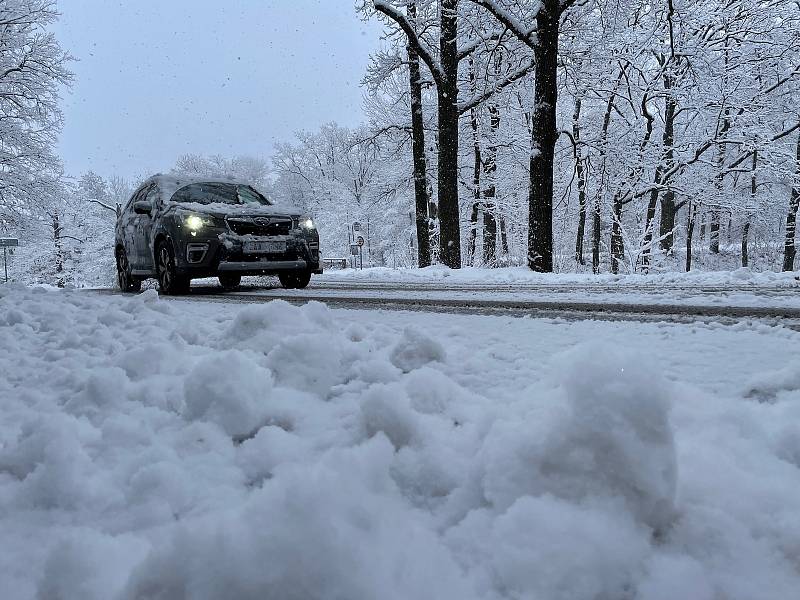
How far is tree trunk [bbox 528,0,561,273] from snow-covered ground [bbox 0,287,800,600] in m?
7.55

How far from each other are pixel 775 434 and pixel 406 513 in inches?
31.7

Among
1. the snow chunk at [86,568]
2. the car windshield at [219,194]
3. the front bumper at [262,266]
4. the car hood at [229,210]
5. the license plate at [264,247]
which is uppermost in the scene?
the car windshield at [219,194]

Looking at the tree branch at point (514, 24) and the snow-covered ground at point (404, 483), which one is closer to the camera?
the snow-covered ground at point (404, 483)

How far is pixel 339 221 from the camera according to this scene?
39.8m

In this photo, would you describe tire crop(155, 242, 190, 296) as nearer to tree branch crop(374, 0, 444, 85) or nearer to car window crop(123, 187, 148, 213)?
car window crop(123, 187, 148, 213)

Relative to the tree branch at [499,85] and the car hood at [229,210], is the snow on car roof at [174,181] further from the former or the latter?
the tree branch at [499,85]

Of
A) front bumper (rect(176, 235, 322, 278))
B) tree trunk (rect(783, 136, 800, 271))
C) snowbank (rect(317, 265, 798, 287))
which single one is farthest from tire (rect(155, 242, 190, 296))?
tree trunk (rect(783, 136, 800, 271))

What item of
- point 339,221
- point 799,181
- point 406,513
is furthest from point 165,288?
point 339,221

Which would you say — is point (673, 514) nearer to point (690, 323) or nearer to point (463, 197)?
point (690, 323)

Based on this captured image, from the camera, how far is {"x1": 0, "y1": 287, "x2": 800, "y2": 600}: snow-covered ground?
0.76 meters

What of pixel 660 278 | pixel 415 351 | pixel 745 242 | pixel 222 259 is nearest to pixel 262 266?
pixel 222 259

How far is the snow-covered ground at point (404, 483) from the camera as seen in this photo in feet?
2.49

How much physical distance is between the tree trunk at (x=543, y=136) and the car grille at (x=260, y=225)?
4359 mm

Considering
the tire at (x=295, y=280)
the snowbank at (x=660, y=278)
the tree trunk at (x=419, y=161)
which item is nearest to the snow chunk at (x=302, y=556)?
the snowbank at (x=660, y=278)
